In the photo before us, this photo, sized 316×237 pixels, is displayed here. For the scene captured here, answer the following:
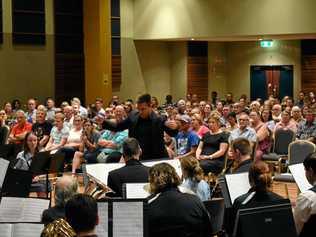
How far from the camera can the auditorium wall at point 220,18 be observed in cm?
1623

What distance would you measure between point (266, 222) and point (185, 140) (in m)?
5.75

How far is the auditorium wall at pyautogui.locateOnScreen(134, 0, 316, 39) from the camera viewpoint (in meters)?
16.2

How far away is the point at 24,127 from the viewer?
11953 millimetres

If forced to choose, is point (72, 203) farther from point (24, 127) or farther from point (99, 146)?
point (24, 127)

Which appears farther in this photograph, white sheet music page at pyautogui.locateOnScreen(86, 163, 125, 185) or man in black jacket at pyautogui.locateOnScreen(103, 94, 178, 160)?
man in black jacket at pyautogui.locateOnScreen(103, 94, 178, 160)

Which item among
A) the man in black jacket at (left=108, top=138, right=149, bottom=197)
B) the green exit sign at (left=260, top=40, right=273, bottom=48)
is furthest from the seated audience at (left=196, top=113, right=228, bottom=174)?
the green exit sign at (left=260, top=40, right=273, bottom=48)

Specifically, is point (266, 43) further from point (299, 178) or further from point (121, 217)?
point (121, 217)

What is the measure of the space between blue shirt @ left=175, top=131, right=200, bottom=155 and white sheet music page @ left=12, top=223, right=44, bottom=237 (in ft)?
18.7

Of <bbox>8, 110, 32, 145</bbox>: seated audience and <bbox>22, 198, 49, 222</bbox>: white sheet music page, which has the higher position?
<bbox>8, 110, 32, 145</bbox>: seated audience

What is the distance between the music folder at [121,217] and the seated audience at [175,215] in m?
0.09

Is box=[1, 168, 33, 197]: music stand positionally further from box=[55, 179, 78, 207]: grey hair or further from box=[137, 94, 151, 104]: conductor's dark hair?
box=[55, 179, 78, 207]: grey hair

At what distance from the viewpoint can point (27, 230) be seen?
445 cm

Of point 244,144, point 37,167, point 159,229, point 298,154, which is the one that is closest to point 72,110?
point 37,167

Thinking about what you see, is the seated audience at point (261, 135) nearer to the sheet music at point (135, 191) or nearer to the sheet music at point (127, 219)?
the sheet music at point (135, 191)
